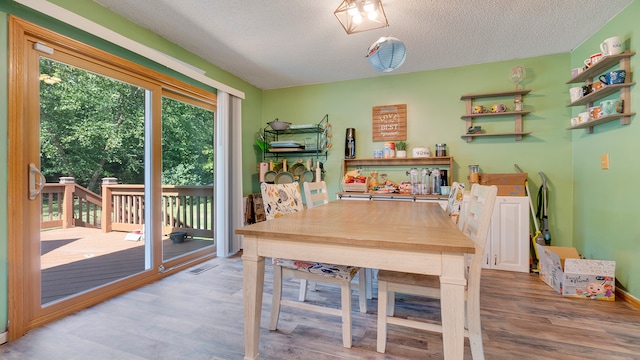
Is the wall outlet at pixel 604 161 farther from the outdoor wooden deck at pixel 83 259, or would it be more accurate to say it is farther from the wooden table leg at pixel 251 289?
the outdoor wooden deck at pixel 83 259

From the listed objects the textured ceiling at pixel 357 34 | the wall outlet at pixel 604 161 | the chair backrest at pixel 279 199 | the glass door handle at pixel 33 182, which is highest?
the textured ceiling at pixel 357 34

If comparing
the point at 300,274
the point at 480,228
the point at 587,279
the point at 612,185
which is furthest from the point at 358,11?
the point at 587,279

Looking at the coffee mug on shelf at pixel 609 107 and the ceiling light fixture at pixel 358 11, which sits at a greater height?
the ceiling light fixture at pixel 358 11

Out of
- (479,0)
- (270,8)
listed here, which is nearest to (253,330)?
(270,8)

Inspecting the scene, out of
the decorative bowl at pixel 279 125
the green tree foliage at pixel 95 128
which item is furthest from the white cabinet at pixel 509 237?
the green tree foliage at pixel 95 128

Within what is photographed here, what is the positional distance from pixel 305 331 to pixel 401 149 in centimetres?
260

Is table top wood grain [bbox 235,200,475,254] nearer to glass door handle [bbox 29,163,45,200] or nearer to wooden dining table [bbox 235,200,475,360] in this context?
wooden dining table [bbox 235,200,475,360]

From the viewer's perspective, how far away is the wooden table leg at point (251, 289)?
1.31 metres

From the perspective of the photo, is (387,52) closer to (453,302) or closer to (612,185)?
(453,302)

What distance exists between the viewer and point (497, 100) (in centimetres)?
330

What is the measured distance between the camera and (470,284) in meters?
1.31

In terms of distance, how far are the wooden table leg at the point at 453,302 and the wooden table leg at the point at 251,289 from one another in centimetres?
83

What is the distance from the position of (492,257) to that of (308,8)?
3.12m

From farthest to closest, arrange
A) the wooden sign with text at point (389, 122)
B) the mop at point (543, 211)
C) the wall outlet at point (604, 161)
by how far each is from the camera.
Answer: the wooden sign with text at point (389, 122), the mop at point (543, 211), the wall outlet at point (604, 161)
